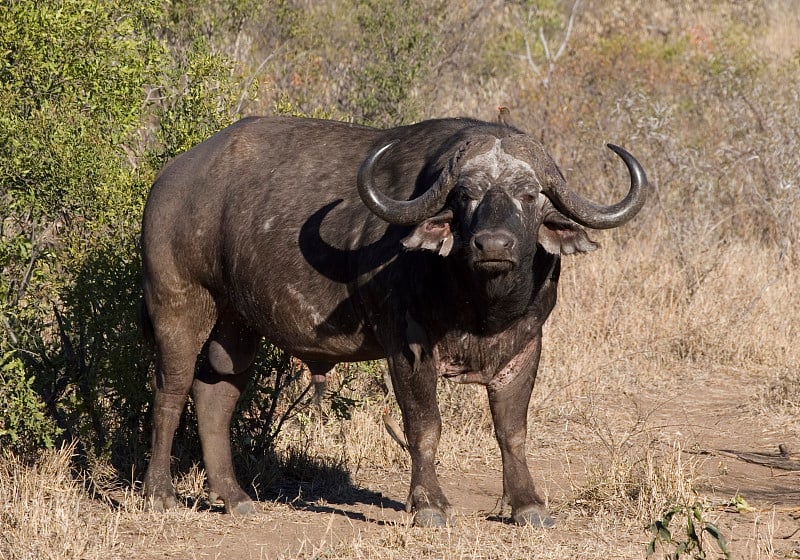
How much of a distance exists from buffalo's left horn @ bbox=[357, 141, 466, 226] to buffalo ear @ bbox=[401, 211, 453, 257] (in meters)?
0.07

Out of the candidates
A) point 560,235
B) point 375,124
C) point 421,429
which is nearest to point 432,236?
point 560,235

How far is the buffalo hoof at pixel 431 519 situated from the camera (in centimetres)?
572

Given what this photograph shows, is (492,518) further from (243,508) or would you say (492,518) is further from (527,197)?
(527,197)

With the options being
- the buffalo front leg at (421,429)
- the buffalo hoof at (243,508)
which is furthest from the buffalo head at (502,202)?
the buffalo hoof at (243,508)

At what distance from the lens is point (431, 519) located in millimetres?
5734

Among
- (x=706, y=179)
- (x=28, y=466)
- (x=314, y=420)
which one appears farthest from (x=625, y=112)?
(x=28, y=466)

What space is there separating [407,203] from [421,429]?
117 cm

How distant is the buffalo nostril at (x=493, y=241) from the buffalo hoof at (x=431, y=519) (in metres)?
1.46

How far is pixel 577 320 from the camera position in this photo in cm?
989

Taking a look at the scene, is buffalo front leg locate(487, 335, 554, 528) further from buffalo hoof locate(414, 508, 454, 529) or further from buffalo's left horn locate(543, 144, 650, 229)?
buffalo's left horn locate(543, 144, 650, 229)

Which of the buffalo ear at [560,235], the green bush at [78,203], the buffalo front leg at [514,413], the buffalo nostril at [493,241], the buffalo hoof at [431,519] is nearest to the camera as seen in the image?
the buffalo nostril at [493,241]

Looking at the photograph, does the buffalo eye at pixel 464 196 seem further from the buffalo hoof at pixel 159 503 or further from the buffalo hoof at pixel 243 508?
the buffalo hoof at pixel 159 503

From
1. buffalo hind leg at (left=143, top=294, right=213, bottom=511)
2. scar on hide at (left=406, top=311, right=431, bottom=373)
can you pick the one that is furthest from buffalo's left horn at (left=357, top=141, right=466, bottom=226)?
buffalo hind leg at (left=143, top=294, right=213, bottom=511)

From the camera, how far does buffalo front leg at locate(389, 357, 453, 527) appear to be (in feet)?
19.1
